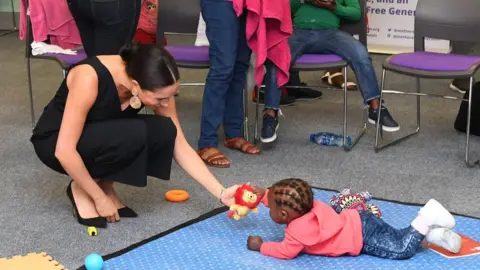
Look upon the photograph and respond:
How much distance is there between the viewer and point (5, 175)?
3.20m

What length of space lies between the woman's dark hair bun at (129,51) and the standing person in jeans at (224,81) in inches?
33.7

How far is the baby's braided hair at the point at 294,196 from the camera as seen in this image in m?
2.27

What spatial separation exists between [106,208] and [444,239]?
1184mm

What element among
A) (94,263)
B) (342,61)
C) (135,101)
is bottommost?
(94,263)

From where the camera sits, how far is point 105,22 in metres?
3.13

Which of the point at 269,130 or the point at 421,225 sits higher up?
the point at 421,225

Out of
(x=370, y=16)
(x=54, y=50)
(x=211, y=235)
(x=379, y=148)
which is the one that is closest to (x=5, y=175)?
(x=54, y=50)

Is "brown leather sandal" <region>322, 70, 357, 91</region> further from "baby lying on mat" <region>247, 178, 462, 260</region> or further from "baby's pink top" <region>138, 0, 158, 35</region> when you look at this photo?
"baby lying on mat" <region>247, 178, 462, 260</region>

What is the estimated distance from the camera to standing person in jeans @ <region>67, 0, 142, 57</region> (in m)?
3.10

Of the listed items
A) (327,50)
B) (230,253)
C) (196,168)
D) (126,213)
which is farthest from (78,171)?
(327,50)

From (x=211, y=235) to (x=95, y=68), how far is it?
704mm

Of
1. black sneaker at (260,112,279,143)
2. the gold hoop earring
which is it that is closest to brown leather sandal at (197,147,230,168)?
black sneaker at (260,112,279,143)

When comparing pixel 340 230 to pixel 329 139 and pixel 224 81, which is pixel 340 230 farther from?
pixel 329 139

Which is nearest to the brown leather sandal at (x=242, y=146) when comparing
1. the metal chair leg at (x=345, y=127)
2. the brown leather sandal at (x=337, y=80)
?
the metal chair leg at (x=345, y=127)
